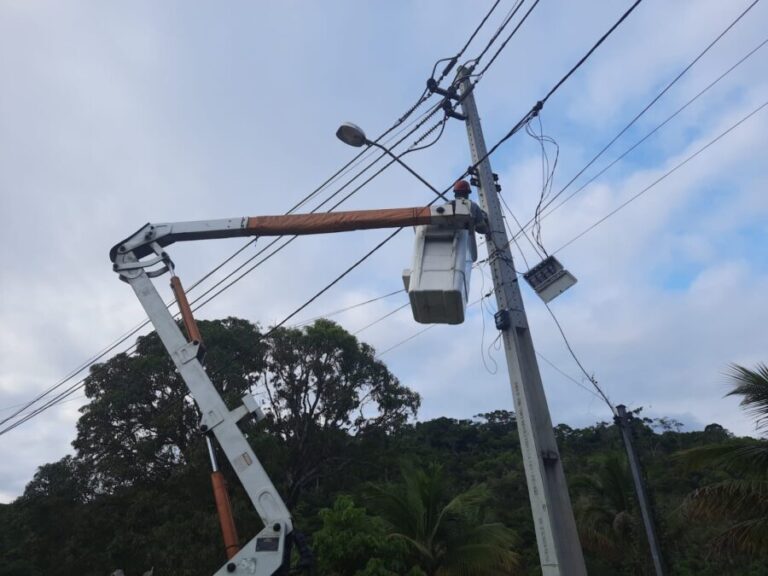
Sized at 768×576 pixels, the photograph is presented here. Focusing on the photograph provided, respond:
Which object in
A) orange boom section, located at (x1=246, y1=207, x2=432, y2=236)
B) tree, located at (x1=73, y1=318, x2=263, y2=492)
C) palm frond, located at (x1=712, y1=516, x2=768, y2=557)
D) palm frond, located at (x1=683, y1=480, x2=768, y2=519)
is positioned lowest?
palm frond, located at (x1=712, y1=516, x2=768, y2=557)

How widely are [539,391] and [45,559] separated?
17218 millimetres

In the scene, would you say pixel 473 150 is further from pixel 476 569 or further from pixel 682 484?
pixel 682 484

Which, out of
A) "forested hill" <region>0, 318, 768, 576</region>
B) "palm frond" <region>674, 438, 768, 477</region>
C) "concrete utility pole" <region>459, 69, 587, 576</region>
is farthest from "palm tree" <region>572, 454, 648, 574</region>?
"concrete utility pole" <region>459, 69, 587, 576</region>

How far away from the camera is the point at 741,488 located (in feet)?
27.9

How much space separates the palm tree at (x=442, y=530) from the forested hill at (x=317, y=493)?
0.10 ft

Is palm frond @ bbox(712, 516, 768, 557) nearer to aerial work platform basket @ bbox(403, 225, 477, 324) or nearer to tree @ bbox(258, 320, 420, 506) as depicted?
aerial work platform basket @ bbox(403, 225, 477, 324)

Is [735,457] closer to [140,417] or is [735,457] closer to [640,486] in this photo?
[640,486]

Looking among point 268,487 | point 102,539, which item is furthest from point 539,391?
point 102,539

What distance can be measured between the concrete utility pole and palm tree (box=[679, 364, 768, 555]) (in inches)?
164

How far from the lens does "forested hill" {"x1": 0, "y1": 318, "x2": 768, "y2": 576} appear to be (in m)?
11.7

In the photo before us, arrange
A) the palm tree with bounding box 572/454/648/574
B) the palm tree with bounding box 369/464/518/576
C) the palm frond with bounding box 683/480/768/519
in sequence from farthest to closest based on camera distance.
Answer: the palm tree with bounding box 572/454/648/574 → the palm tree with bounding box 369/464/518/576 → the palm frond with bounding box 683/480/768/519

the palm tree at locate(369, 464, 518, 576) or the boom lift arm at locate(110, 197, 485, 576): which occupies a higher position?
the boom lift arm at locate(110, 197, 485, 576)

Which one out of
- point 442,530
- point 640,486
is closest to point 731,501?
point 640,486

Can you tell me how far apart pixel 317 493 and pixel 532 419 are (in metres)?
19.3
